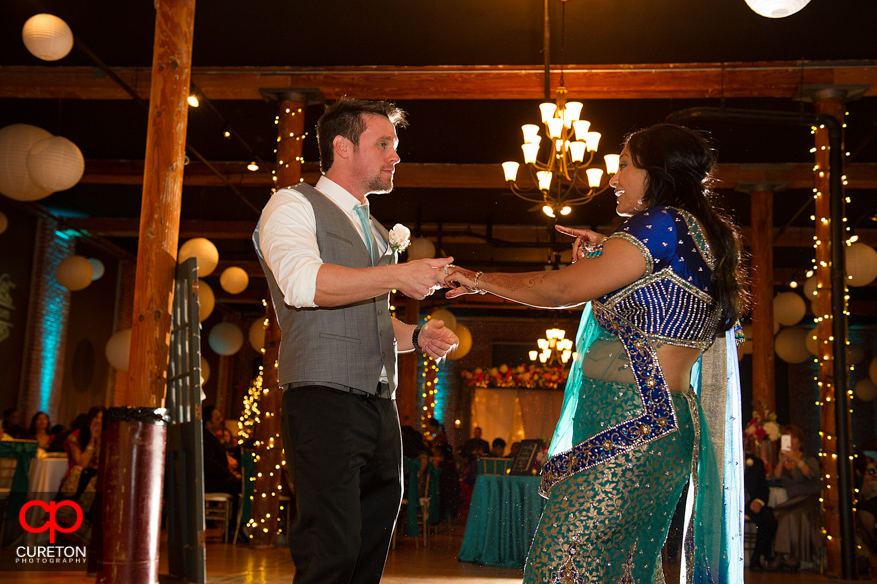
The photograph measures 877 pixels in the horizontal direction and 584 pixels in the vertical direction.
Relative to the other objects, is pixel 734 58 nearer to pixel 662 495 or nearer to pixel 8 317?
pixel 662 495

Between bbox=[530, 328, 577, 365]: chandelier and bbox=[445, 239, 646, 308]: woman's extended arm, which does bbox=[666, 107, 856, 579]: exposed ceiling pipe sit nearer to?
bbox=[445, 239, 646, 308]: woman's extended arm

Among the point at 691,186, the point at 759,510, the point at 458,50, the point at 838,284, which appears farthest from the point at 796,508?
the point at 691,186

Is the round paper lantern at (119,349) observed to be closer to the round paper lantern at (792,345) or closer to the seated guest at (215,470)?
the seated guest at (215,470)

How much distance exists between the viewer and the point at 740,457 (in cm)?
212

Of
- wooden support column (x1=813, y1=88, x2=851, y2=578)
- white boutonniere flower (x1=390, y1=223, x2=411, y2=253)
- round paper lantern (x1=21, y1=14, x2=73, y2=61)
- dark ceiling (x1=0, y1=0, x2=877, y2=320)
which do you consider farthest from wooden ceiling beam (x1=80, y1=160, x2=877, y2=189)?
white boutonniere flower (x1=390, y1=223, x2=411, y2=253)

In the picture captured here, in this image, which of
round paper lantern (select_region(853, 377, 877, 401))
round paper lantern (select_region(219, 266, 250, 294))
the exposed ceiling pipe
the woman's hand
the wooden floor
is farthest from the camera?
round paper lantern (select_region(853, 377, 877, 401))

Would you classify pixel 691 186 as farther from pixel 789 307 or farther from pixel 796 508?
pixel 789 307

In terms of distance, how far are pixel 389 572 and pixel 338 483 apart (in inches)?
180

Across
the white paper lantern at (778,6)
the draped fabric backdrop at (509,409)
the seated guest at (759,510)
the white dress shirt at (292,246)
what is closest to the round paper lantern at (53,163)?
the white dress shirt at (292,246)

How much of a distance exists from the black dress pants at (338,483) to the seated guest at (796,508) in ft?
20.6

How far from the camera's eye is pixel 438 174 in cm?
1035

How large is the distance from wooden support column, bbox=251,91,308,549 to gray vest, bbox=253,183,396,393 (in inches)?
198

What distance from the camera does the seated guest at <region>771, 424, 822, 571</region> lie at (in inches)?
290

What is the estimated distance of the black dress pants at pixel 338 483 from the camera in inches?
76.7
